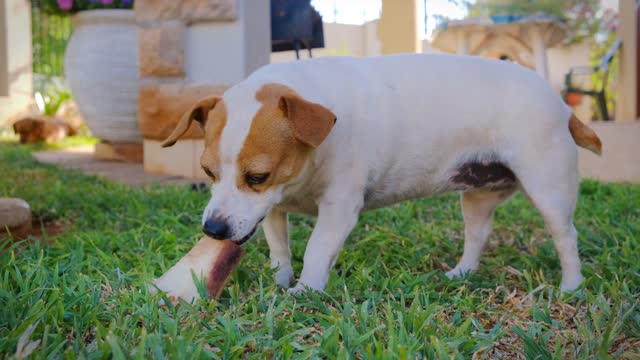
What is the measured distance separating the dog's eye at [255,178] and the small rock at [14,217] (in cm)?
122

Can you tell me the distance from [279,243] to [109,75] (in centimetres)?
408

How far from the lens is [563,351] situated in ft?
5.60

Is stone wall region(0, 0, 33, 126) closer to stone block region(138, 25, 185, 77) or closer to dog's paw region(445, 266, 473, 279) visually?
stone block region(138, 25, 185, 77)

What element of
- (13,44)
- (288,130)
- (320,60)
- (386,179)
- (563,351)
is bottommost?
(563,351)

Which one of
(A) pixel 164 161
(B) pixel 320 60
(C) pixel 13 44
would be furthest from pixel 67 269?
(C) pixel 13 44

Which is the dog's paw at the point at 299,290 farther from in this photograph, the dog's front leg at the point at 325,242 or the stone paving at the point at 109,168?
the stone paving at the point at 109,168

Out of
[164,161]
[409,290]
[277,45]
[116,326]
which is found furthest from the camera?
[277,45]

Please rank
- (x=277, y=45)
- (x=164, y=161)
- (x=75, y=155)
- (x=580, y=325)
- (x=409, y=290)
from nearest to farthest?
1. (x=580, y=325)
2. (x=409, y=290)
3. (x=164, y=161)
4. (x=277, y=45)
5. (x=75, y=155)

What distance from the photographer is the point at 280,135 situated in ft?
6.45

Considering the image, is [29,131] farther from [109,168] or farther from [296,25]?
[296,25]

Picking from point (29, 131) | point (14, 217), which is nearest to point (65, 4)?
point (29, 131)

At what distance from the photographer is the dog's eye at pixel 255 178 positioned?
1941 millimetres

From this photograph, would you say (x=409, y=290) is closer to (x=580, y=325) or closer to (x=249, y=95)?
(x=580, y=325)

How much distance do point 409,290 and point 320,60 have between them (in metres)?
0.79
